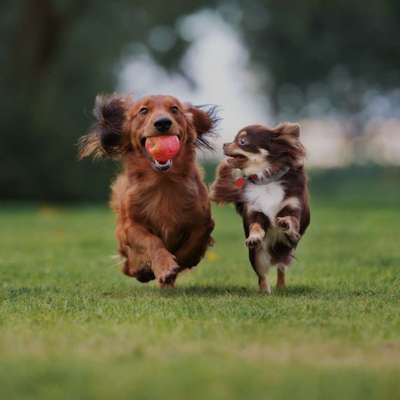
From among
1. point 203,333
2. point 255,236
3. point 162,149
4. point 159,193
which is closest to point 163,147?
point 162,149

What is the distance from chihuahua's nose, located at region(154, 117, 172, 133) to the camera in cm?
609

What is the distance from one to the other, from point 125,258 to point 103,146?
2.68 ft

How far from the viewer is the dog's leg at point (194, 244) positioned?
6.45m

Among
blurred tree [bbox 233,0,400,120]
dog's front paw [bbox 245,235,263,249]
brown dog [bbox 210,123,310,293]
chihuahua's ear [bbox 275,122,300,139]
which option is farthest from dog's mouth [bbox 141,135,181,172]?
blurred tree [bbox 233,0,400,120]

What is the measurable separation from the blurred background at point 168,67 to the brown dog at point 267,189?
32.3ft

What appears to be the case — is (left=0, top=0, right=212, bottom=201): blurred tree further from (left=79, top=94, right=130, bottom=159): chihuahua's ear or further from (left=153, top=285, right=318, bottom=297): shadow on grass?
(left=153, top=285, right=318, bottom=297): shadow on grass

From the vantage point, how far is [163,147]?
612cm

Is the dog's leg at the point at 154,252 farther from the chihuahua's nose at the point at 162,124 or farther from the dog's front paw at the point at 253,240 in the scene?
the chihuahua's nose at the point at 162,124

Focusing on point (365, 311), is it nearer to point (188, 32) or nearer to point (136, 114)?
point (136, 114)

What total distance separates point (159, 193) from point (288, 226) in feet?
3.36

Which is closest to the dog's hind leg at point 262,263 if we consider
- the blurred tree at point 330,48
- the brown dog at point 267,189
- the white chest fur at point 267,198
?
the brown dog at point 267,189

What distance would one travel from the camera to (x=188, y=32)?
2648 centimetres

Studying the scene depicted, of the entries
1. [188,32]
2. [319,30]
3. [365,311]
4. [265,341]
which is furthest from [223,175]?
[319,30]

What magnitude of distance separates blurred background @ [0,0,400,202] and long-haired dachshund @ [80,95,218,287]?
946 centimetres
